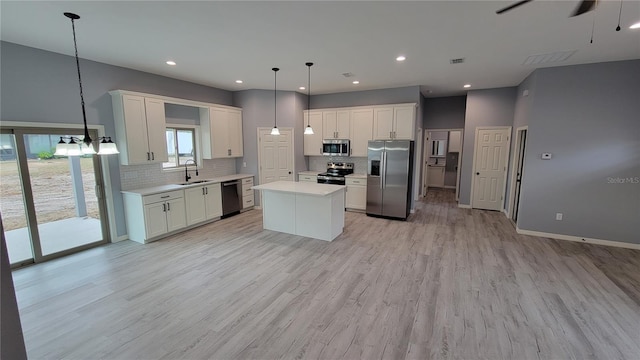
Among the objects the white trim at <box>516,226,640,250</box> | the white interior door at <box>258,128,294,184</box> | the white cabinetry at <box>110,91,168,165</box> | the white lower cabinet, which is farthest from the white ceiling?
the white trim at <box>516,226,640,250</box>

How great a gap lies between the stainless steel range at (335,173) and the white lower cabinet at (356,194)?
0.70 ft

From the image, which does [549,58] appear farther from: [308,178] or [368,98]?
[308,178]

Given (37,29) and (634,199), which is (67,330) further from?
(634,199)

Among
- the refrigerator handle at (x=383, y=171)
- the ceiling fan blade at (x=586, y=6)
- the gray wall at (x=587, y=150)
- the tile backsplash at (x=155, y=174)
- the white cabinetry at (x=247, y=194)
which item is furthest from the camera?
the white cabinetry at (x=247, y=194)

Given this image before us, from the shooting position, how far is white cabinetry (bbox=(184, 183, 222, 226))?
16.7 feet

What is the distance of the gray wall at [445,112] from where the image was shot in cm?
740

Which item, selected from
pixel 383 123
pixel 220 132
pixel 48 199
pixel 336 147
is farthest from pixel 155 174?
pixel 383 123

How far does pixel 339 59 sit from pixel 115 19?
2792 millimetres

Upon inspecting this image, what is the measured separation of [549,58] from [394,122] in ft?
8.97

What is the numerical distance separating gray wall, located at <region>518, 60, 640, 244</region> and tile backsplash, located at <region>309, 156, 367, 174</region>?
11.0ft

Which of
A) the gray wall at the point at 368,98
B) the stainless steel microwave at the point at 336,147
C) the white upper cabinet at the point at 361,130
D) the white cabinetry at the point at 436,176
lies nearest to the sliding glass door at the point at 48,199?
the stainless steel microwave at the point at 336,147

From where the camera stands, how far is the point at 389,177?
225 inches

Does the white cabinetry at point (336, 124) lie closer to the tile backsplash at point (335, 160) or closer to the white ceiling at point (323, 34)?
the tile backsplash at point (335, 160)

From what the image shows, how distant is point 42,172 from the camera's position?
3758mm
